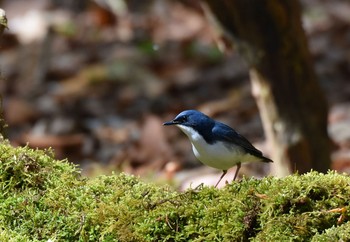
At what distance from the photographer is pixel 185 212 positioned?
11.6 feet

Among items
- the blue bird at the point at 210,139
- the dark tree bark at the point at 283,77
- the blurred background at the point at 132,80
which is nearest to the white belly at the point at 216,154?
the blue bird at the point at 210,139

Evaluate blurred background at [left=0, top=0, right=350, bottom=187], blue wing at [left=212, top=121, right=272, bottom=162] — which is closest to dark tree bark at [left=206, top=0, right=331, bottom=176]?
blurred background at [left=0, top=0, right=350, bottom=187]

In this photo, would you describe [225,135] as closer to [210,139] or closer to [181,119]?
[210,139]

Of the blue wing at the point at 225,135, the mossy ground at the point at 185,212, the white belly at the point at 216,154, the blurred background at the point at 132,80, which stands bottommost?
the mossy ground at the point at 185,212

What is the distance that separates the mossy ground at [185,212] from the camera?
338 cm

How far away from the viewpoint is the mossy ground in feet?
Result: 11.1

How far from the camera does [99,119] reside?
11.3m

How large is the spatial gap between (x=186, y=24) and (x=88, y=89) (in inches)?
134

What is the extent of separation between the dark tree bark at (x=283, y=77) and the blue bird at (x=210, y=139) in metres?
2.31

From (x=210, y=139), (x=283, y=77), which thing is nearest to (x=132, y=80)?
(x=283, y=77)

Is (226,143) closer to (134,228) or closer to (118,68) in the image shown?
(134,228)

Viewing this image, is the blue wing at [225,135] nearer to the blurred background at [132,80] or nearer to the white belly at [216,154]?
the white belly at [216,154]

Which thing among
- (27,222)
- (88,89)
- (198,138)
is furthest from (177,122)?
(88,89)

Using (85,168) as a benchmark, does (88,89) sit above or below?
above
